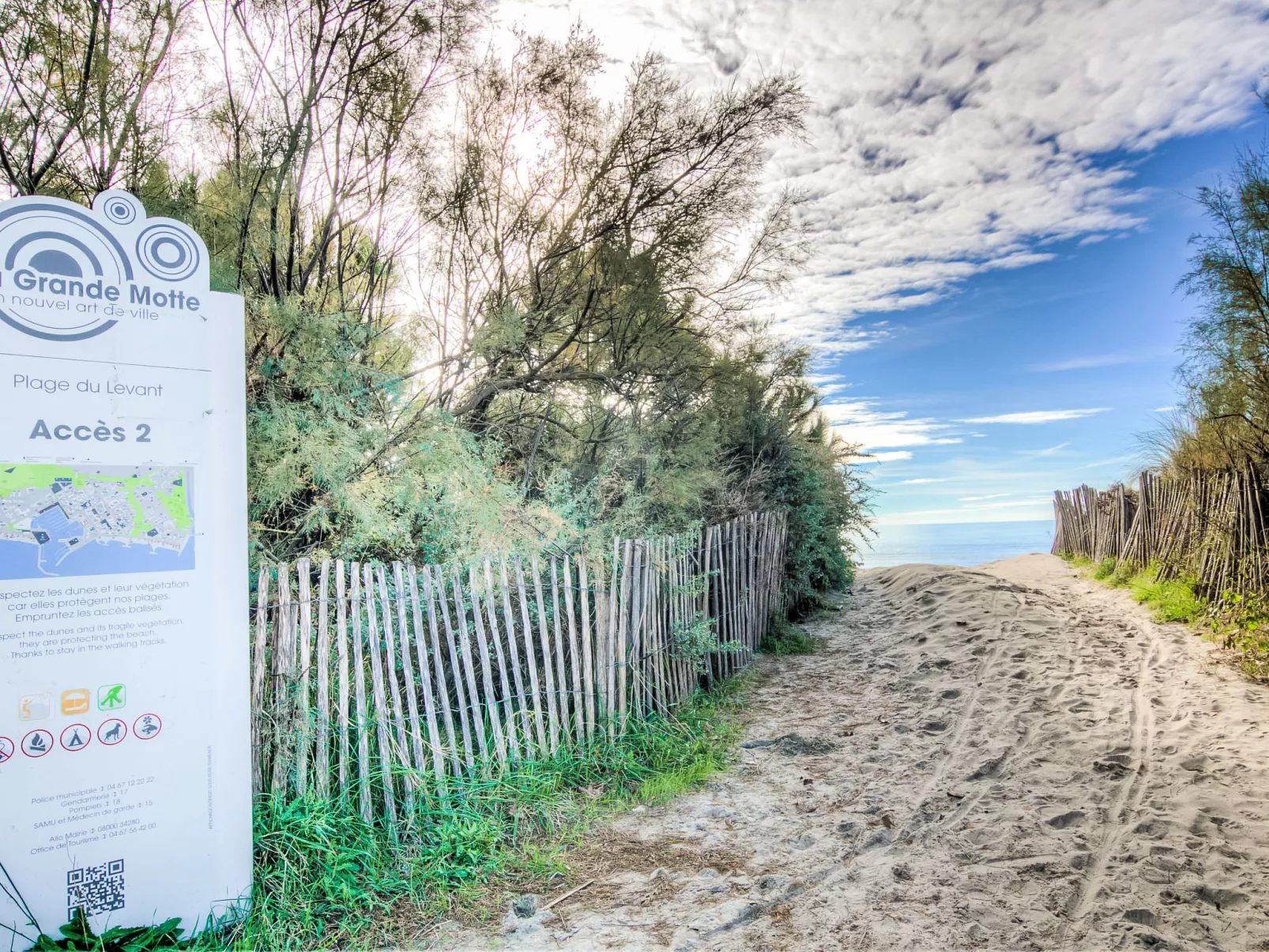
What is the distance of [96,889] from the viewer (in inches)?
114

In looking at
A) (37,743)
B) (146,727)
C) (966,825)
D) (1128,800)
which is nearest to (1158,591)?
(1128,800)

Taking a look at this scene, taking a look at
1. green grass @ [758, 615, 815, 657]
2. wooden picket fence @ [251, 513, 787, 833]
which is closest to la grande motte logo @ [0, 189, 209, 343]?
wooden picket fence @ [251, 513, 787, 833]

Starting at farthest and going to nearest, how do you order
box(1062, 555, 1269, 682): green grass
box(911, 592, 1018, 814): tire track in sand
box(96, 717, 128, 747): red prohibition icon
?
1. box(1062, 555, 1269, 682): green grass
2. box(911, 592, 1018, 814): tire track in sand
3. box(96, 717, 128, 747): red prohibition icon

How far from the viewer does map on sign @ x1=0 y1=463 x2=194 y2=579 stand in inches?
111

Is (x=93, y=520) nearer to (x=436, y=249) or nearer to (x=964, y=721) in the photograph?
(x=436, y=249)

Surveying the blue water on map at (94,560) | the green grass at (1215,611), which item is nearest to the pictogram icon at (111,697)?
the blue water on map at (94,560)

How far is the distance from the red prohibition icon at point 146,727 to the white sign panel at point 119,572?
0.01 meters

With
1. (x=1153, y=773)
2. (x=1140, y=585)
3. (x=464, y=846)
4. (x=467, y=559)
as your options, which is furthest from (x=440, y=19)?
(x=1140, y=585)

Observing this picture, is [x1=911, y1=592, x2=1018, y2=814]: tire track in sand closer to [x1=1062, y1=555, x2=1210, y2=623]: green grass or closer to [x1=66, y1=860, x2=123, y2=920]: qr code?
[x1=1062, y1=555, x2=1210, y2=623]: green grass

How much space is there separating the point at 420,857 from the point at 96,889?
136cm

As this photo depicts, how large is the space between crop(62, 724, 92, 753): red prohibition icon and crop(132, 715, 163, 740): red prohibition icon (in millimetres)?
156

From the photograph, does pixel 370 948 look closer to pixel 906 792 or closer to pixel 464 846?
pixel 464 846

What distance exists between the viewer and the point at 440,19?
6.18 metres

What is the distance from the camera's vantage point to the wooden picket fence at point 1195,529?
8375 mm
